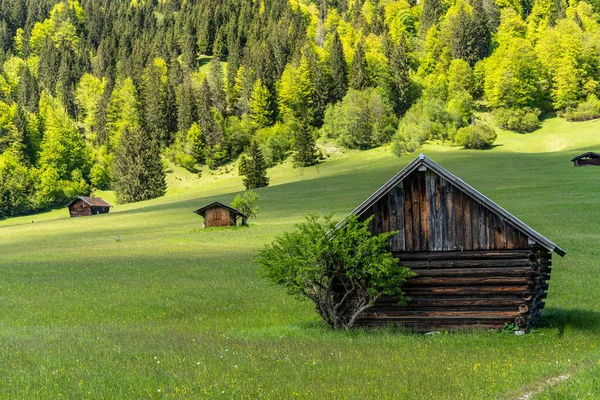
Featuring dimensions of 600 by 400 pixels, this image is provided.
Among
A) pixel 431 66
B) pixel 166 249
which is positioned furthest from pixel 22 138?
pixel 166 249

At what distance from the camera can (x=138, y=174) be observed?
144m

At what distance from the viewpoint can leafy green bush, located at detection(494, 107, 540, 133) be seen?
14175cm

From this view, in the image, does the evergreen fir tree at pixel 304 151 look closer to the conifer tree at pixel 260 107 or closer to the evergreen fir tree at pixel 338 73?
the conifer tree at pixel 260 107

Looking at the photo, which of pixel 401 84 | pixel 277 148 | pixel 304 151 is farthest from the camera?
pixel 401 84

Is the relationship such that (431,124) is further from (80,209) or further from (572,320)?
(572,320)

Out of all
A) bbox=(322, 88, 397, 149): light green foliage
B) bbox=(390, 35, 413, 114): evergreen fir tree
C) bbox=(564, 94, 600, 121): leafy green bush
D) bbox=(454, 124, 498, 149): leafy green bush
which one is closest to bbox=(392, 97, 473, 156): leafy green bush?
bbox=(454, 124, 498, 149): leafy green bush

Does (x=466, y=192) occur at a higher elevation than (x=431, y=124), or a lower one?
lower

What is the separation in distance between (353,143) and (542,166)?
54447mm

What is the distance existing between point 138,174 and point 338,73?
239 ft

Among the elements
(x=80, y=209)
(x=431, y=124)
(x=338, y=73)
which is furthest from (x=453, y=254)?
(x=338, y=73)

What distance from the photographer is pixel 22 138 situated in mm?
172375

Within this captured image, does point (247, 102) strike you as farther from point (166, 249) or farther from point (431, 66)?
point (166, 249)

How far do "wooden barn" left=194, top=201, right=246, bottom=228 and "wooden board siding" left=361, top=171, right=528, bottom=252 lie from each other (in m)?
50.8

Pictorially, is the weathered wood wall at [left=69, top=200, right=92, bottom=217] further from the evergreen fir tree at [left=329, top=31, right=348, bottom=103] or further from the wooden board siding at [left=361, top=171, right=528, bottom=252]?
the wooden board siding at [left=361, top=171, right=528, bottom=252]
